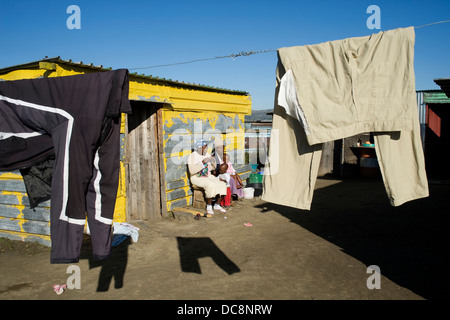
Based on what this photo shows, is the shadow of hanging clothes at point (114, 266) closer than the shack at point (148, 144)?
Yes

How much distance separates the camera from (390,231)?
21.1 ft

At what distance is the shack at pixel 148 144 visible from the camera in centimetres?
567

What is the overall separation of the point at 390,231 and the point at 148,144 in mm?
4993

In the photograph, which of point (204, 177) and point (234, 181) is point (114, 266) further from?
point (234, 181)

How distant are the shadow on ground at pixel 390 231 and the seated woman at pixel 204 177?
1.29 metres

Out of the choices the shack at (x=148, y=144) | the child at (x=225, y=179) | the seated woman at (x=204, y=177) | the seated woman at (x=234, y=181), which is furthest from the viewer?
the seated woman at (x=234, y=181)

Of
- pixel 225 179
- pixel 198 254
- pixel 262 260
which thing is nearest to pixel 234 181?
pixel 225 179

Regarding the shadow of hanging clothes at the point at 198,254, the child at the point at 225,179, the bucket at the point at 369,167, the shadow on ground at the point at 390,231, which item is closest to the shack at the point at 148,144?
the child at the point at 225,179

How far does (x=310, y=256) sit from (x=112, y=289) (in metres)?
2.81

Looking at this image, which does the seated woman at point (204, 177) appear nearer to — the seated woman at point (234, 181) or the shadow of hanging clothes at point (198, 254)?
the seated woman at point (234, 181)

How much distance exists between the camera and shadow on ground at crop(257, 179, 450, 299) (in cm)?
449

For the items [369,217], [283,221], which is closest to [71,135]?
[283,221]

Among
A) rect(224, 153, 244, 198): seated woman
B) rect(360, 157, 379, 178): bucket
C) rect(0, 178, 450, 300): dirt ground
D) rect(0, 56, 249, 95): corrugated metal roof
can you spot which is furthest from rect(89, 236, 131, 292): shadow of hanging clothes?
rect(360, 157, 379, 178): bucket

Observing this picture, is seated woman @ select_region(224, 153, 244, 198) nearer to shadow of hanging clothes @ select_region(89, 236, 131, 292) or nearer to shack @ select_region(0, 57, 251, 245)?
shack @ select_region(0, 57, 251, 245)
